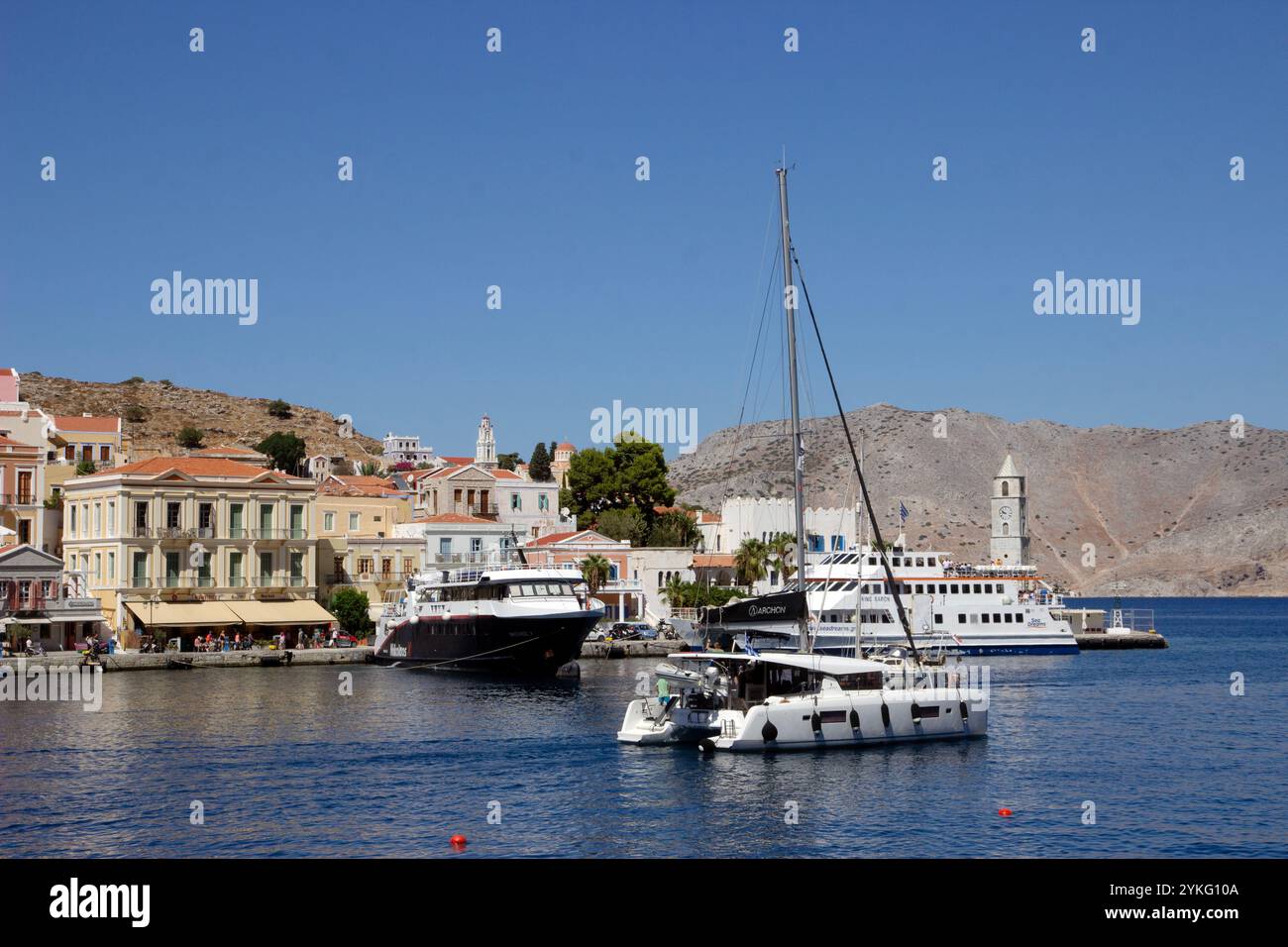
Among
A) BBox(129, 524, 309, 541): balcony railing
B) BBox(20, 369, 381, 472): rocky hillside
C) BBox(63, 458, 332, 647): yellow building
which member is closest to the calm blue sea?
BBox(63, 458, 332, 647): yellow building

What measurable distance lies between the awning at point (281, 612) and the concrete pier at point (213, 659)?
281 cm

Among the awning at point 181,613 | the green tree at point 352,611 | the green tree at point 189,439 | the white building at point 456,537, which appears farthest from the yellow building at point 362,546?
the green tree at point 189,439

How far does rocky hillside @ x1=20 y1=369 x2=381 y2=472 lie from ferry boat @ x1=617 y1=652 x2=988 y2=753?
12060cm

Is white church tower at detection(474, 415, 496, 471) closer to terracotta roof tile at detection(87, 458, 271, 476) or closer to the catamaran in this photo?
terracotta roof tile at detection(87, 458, 271, 476)

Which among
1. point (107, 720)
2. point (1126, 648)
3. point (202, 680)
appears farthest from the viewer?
point (1126, 648)

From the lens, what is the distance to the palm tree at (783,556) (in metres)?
90.5

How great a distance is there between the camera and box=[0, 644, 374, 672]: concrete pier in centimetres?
6212

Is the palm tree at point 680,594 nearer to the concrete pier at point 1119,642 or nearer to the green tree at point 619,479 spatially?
the green tree at point 619,479

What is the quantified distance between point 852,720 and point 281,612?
43.7m
